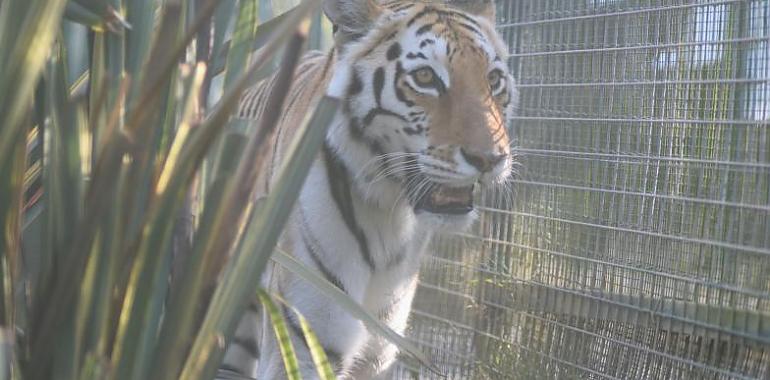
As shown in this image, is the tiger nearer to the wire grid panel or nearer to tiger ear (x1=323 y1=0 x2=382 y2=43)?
tiger ear (x1=323 y1=0 x2=382 y2=43)

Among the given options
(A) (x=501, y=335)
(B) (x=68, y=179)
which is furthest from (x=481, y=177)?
(B) (x=68, y=179)

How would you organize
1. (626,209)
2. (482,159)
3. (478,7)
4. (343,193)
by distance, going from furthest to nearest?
(626,209) < (478,7) < (343,193) < (482,159)

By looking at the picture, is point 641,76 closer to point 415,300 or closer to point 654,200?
point 654,200

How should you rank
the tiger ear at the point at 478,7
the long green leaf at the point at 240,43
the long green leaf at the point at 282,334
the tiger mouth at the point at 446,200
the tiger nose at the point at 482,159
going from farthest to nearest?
the tiger ear at the point at 478,7, the tiger mouth at the point at 446,200, the tiger nose at the point at 482,159, the long green leaf at the point at 240,43, the long green leaf at the point at 282,334

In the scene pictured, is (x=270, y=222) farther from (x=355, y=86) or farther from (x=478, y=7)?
(x=478, y=7)

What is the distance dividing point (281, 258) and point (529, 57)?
244cm

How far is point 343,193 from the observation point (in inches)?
115

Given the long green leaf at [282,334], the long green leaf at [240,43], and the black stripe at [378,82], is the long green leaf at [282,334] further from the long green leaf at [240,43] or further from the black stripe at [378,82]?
the black stripe at [378,82]

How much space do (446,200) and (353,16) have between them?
22.4 inches

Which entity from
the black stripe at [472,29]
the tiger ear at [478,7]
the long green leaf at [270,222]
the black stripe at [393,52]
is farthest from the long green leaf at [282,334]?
the tiger ear at [478,7]

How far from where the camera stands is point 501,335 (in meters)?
3.91

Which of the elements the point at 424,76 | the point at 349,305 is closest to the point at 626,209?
the point at 424,76

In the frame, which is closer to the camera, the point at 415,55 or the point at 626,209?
the point at 415,55

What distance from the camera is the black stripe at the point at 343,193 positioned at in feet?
9.52
